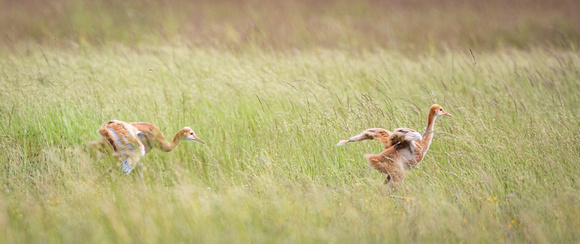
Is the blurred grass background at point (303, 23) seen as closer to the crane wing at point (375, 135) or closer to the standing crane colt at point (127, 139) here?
the standing crane colt at point (127, 139)

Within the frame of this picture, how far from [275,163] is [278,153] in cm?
35

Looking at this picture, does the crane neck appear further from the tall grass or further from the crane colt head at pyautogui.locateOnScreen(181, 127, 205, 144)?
the tall grass

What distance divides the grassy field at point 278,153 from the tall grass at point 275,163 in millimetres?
18

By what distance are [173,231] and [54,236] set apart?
0.77 m

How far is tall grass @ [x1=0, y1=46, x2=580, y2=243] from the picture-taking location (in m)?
3.59

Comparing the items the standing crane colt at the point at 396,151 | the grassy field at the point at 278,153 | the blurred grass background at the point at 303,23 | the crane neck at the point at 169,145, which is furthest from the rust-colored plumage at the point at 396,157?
the blurred grass background at the point at 303,23

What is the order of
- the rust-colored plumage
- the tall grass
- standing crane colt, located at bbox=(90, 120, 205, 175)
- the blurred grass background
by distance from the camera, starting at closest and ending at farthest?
the tall grass < the rust-colored plumage < standing crane colt, located at bbox=(90, 120, 205, 175) < the blurred grass background

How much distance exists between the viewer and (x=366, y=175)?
466cm

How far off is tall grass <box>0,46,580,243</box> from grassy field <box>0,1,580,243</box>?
18mm

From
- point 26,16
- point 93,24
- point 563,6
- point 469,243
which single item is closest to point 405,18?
point 563,6

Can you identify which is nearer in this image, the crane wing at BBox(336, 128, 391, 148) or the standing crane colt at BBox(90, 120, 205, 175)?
the crane wing at BBox(336, 128, 391, 148)

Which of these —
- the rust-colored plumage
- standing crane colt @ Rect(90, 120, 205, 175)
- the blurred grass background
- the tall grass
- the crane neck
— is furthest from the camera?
the blurred grass background

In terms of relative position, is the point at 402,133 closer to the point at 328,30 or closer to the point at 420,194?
the point at 420,194

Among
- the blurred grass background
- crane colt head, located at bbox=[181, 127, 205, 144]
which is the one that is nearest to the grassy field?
crane colt head, located at bbox=[181, 127, 205, 144]
